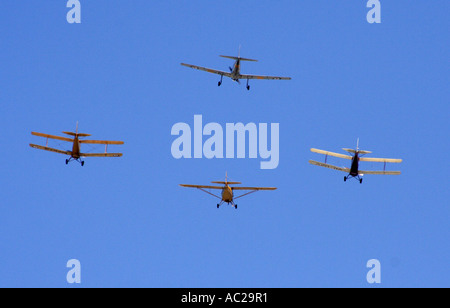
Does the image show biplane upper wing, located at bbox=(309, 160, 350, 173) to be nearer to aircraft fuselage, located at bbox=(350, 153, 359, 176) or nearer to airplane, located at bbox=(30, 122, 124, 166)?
aircraft fuselage, located at bbox=(350, 153, 359, 176)

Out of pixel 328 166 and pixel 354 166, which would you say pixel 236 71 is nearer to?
pixel 328 166

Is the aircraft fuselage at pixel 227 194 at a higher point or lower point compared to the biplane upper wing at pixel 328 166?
lower

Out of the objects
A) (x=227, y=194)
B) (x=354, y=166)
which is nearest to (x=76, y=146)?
(x=227, y=194)

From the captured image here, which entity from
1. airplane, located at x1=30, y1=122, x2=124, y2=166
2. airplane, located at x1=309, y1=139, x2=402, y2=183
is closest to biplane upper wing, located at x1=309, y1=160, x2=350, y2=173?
airplane, located at x1=309, y1=139, x2=402, y2=183

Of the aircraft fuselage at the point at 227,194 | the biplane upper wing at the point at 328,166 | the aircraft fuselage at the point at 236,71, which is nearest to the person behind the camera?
the aircraft fuselage at the point at 227,194

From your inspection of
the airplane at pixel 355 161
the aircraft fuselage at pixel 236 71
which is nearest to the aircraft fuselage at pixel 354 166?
the airplane at pixel 355 161

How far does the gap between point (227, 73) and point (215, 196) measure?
39.3ft

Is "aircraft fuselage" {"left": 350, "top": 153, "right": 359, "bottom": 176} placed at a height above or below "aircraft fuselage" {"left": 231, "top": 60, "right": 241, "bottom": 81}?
below

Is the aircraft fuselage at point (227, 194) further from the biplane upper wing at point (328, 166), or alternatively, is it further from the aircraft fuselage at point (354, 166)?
the aircraft fuselage at point (354, 166)

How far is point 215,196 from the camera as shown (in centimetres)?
7338

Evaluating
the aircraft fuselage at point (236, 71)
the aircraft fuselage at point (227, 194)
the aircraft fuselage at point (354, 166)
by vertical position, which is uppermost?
the aircraft fuselage at point (236, 71)
